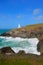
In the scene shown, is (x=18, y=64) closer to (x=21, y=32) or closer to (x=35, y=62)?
(x=35, y=62)

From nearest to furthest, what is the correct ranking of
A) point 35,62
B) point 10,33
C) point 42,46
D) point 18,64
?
point 18,64 → point 35,62 → point 42,46 → point 10,33

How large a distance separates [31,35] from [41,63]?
8040 centimetres

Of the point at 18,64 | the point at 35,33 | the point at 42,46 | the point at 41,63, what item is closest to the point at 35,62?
the point at 41,63

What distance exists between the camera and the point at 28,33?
91312mm

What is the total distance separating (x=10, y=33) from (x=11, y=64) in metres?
88.4

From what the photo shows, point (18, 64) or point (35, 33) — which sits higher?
point (35, 33)

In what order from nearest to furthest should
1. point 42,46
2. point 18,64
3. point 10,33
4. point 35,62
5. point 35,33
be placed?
point 18,64
point 35,62
point 42,46
point 35,33
point 10,33

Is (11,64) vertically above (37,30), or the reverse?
(37,30)

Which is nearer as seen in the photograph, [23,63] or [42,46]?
[23,63]

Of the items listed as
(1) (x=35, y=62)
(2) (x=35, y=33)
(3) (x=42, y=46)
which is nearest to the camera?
(1) (x=35, y=62)

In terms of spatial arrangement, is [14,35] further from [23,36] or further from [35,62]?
[35,62]

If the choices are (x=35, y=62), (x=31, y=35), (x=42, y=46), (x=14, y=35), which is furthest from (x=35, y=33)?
(x=35, y=62)

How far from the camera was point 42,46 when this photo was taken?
3772 centimetres

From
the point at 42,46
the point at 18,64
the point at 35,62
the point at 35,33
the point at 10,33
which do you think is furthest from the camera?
the point at 10,33
